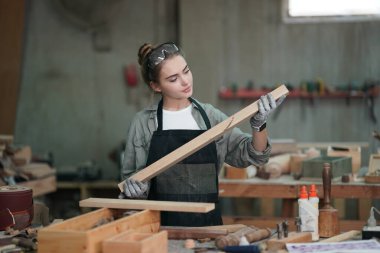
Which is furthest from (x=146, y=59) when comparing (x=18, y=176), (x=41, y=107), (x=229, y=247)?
(x=41, y=107)

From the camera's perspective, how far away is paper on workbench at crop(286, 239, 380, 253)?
117 inches

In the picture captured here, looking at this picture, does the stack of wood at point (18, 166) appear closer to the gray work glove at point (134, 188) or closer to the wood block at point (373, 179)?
the gray work glove at point (134, 188)

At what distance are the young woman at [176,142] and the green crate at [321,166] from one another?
160 centimetres

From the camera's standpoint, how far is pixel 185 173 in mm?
3904

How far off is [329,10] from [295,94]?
1010 millimetres

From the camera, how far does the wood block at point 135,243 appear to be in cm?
270

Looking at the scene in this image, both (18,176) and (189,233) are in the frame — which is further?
(18,176)

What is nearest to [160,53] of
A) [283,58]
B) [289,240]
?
[289,240]

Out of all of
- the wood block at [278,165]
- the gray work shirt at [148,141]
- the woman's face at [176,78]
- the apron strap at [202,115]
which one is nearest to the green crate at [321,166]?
the wood block at [278,165]

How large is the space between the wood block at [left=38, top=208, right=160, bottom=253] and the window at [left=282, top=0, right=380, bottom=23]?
497 centimetres

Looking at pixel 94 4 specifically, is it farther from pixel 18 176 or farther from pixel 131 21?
pixel 18 176

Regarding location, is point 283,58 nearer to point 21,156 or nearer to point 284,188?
point 284,188

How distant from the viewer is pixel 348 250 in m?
2.96

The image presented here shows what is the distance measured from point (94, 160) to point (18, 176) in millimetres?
2125
